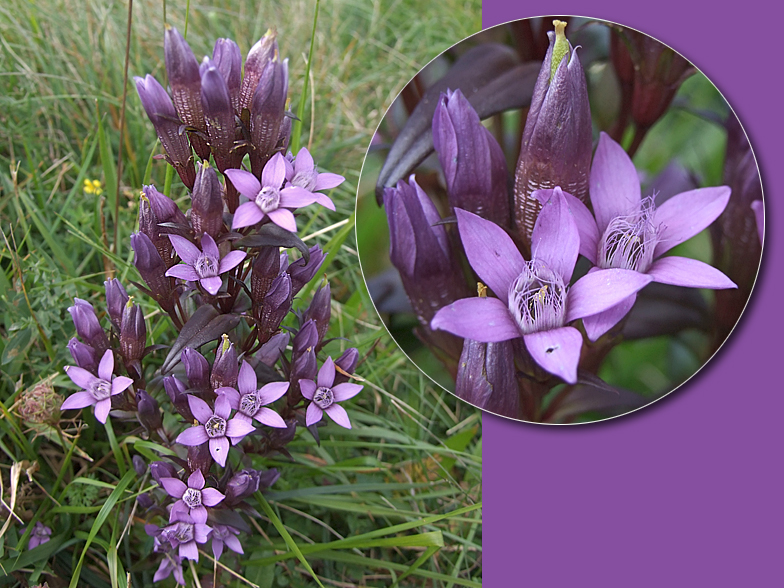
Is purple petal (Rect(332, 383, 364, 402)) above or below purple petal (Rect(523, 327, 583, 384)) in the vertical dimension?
below

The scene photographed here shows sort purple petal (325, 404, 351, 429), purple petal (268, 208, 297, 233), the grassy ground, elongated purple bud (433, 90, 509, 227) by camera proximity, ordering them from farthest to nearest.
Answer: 1. the grassy ground
2. elongated purple bud (433, 90, 509, 227)
3. purple petal (325, 404, 351, 429)
4. purple petal (268, 208, 297, 233)

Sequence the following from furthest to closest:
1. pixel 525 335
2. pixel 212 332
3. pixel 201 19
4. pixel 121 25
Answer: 1. pixel 201 19
2. pixel 121 25
3. pixel 525 335
4. pixel 212 332

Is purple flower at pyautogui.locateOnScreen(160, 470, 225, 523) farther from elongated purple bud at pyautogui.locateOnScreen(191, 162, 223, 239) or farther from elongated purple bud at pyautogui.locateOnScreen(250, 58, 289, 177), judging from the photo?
elongated purple bud at pyautogui.locateOnScreen(250, 58, 289, 177)


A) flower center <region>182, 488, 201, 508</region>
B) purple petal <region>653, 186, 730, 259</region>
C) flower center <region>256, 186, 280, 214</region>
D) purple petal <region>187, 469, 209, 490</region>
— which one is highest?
purple petal <region>653, 186, 730, 259</region>

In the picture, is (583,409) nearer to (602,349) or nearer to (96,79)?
(602,349)

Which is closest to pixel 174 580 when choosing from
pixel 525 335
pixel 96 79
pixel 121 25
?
pixel 525 335

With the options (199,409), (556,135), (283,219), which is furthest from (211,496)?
(556,135)

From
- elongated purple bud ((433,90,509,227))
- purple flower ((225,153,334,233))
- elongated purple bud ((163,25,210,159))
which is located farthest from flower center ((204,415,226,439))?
elongated purple bud ((433,90,509,227))
